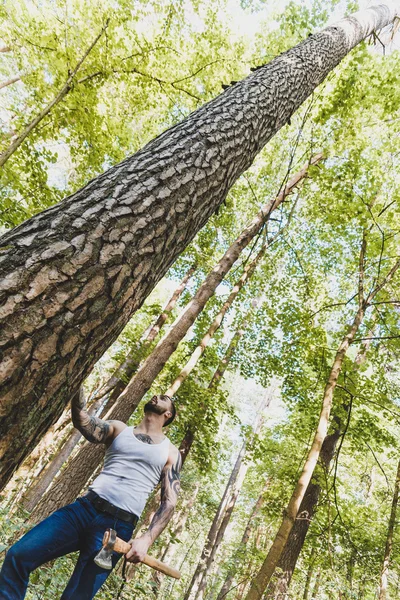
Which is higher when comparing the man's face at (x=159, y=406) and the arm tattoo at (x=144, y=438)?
the man's face at (x=159, y=406)

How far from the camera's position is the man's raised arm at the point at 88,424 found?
203 centimetres

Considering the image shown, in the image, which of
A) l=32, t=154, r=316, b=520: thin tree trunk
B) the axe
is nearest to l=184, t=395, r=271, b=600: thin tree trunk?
l=32, t=154, r=316, b=520: thin tree trunk

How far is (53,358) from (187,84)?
25.3 feet

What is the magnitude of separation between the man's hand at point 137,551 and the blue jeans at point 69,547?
19cm

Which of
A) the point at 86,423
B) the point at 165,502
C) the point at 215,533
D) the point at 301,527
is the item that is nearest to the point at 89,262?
the point at 86,423

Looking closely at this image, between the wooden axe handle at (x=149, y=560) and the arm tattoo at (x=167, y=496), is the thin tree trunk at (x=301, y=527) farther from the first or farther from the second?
the wooden axe handle at (x=149, y=560)

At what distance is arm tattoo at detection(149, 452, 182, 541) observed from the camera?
2.33 meters

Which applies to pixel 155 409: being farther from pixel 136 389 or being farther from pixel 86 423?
pixel 136 389

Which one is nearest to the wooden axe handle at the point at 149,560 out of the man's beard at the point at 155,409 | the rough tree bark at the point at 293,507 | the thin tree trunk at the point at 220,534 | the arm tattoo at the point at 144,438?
the arm tattoo at the point at 144,438

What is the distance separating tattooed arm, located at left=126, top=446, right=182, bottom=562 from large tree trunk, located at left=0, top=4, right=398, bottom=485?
58.7 inches

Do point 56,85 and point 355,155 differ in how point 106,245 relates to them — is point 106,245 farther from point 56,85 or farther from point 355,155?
point 355,155

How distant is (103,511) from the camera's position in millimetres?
2111

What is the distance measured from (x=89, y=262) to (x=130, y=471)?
6.05 ft

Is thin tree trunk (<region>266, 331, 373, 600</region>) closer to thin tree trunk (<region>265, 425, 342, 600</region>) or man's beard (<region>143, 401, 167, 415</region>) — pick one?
thin tree trunk (<region>265, 425, 342, 600</region>)
